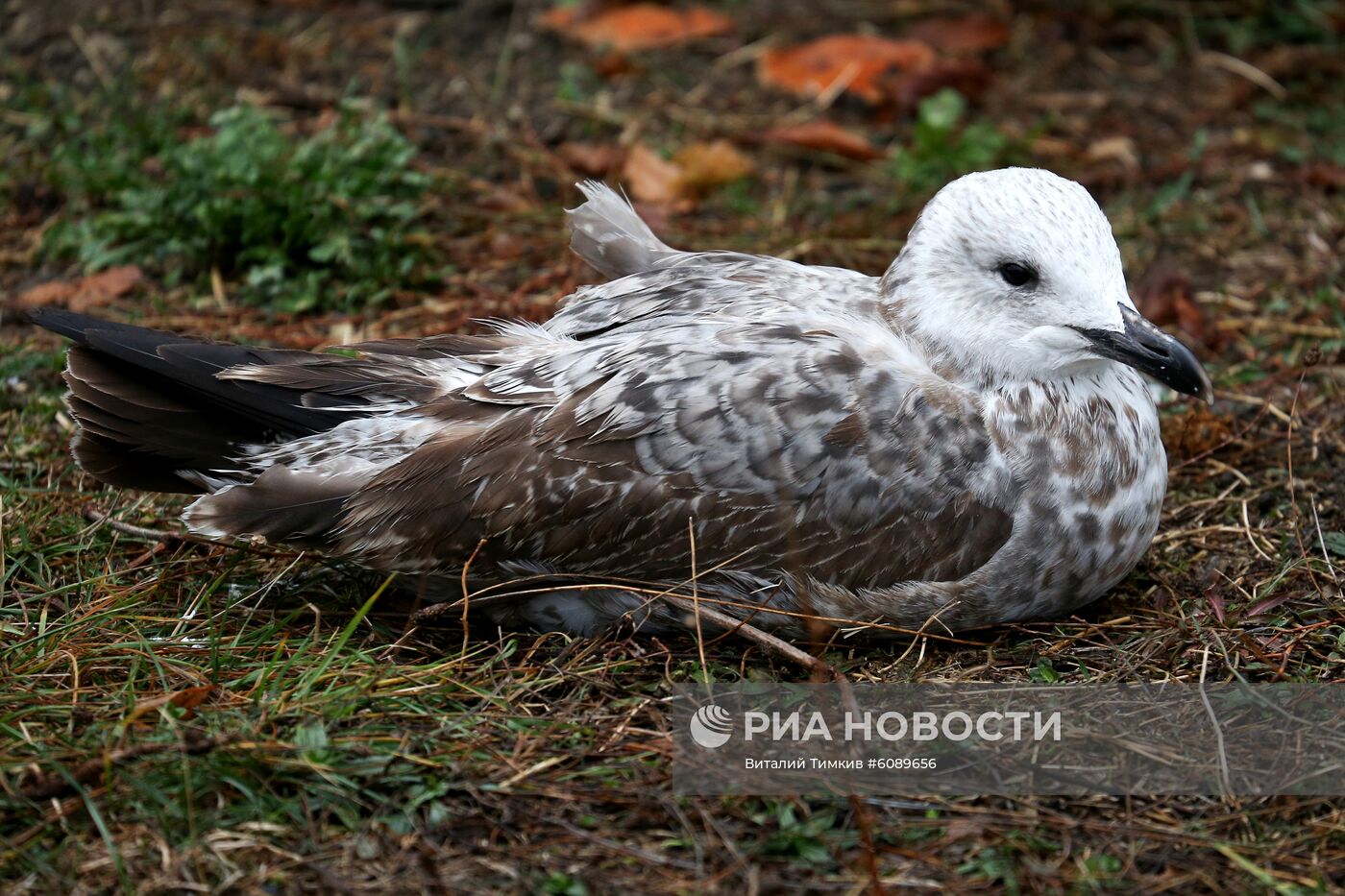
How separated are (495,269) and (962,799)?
9.60 feet

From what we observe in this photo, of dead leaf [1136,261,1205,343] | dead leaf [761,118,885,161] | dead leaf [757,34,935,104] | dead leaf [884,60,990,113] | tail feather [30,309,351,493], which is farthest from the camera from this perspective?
dead leaf [757,34,935,104]

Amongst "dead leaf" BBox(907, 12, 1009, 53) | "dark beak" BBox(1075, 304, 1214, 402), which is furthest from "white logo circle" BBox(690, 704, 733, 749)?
"dead leaf" BBox(907, 12, 1009, 53)

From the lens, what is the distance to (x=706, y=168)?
5727 millimetres

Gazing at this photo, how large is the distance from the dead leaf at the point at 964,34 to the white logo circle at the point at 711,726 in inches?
173

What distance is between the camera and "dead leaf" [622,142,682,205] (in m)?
5.62

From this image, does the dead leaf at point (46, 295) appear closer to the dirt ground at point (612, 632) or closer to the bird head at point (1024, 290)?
the dirt ground at point (612, 632)

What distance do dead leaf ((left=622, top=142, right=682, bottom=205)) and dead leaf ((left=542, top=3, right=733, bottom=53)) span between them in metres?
0.98

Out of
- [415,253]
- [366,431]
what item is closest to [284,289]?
[415,253]

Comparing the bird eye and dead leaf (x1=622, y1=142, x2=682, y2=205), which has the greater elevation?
the bird eye

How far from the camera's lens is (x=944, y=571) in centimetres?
331

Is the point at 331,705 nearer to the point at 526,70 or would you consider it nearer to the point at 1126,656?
the point at 1126,656

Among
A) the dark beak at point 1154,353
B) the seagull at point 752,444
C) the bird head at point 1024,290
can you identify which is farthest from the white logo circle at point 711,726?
the dark beak at point 1154,353

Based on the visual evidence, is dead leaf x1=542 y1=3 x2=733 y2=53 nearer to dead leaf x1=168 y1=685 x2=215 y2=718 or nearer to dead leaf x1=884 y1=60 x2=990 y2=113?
dead leaf x1=884 y1=60 x2=990 y2=113

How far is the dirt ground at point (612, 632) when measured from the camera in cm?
266
